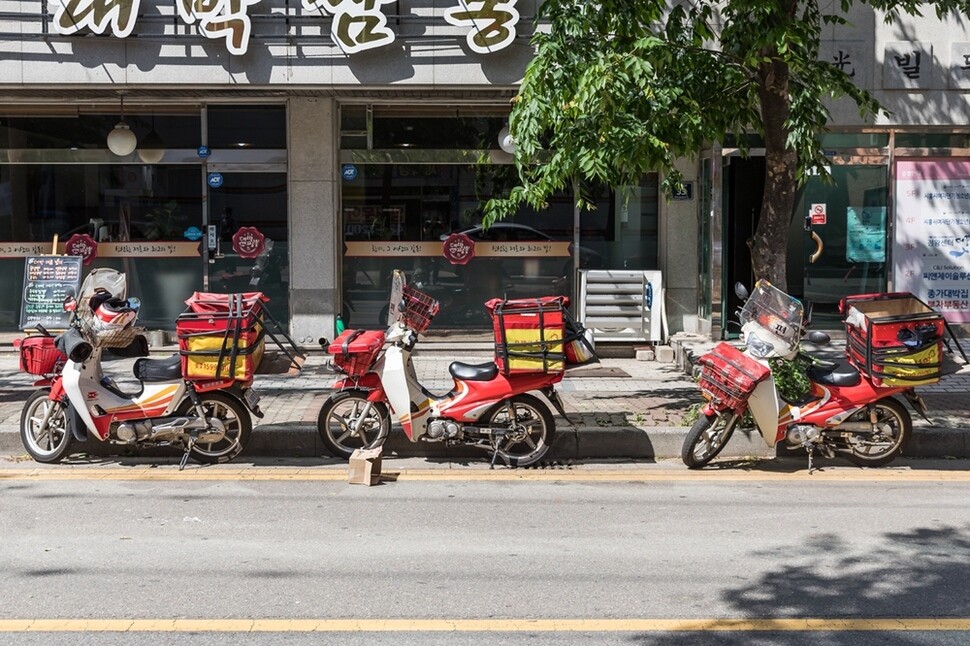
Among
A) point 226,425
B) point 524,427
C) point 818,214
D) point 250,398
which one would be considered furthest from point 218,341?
point 818,214

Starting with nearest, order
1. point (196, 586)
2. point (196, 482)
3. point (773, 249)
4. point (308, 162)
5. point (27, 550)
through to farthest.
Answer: point (196, 586) < point (27, 550) < point (196, 482) < point (773, 249) < point (308, 162)

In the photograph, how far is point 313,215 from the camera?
46.0 ft

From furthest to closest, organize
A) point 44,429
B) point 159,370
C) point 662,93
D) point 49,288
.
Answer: point 49,288 → point 662,93 → point 44,429 → point 159,370

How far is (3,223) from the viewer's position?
14.4 meters

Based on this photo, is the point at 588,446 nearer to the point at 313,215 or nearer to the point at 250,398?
the point at 250,398

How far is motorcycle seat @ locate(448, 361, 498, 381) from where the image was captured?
853cm

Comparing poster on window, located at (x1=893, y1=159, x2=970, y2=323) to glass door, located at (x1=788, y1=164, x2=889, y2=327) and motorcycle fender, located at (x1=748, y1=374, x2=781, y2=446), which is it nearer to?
glass door, located at (x1=788, y1=164, x2=889, y2=327)

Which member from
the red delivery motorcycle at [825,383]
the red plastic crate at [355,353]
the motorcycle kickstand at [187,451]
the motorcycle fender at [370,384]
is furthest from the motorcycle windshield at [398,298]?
the red delivery motorcycle at [825,383]

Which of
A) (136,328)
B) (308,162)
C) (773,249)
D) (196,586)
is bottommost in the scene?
(196,586)

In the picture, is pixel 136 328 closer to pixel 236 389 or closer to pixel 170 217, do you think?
pixel 236 389

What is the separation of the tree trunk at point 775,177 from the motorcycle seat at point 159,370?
5.05 metres

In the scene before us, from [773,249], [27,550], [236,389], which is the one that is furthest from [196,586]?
[773,249]

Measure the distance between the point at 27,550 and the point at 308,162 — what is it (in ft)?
27.5

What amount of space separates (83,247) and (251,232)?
2.23 metres
